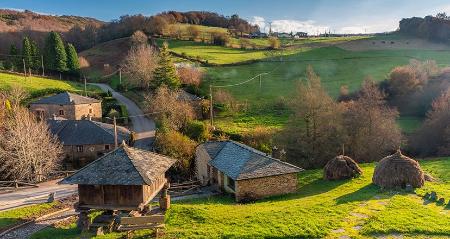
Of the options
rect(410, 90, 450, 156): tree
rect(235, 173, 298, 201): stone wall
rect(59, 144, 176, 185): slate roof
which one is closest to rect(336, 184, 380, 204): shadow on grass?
rect(235, 173, 298, 201): stone wall

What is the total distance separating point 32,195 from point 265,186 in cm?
1860

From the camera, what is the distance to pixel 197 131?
157ft

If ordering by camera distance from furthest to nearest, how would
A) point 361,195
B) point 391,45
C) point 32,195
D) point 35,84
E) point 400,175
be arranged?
point 391,45
point 35,84
point 32,195
point 400,175
point 361,195

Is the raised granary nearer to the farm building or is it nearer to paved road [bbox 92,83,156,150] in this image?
the farm building

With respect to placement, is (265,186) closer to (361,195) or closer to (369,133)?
(361,195)

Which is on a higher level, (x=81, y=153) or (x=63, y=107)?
(x=63, y=107)

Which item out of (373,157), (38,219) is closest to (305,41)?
(373,157)

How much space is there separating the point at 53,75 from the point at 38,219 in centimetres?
6669

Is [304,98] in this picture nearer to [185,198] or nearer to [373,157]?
[373,157]

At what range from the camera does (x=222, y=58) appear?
9075 cm

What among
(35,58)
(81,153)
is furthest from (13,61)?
(81,153)

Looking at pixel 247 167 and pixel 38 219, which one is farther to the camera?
pixel 247 167

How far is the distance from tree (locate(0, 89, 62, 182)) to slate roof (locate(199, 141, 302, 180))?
16.9 m

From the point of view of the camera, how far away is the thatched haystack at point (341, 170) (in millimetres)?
34406
